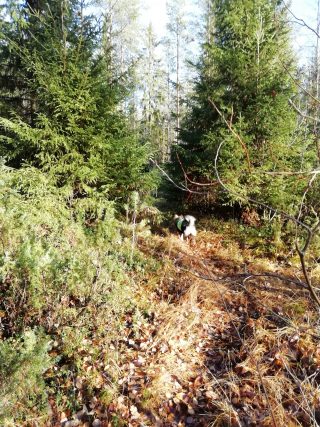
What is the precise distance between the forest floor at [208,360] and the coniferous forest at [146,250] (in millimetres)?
23

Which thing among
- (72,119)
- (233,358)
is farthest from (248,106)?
(233,358)

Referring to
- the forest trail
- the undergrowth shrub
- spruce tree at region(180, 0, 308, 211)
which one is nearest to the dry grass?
the forest trail

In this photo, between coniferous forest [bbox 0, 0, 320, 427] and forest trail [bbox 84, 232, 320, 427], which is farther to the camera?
forest trail [bbox 84, 232, 320, 427]

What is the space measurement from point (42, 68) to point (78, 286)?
440 centimetres

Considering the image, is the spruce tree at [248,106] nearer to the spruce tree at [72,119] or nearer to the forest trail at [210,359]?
the spruce tree at [72,119]

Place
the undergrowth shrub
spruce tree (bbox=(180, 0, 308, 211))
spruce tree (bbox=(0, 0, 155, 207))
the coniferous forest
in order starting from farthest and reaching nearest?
spruce tree (bbox=(180, 0, 308, 211))
spruce tree (bbox=(0, 0, 155, 207))
the undergrowth shrub
the coniferous forest

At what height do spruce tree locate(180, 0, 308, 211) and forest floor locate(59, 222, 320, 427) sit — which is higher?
spruce tree locate(180, 0, 308, 211)

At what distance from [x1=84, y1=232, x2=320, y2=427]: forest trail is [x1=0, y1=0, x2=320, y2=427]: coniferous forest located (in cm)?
2

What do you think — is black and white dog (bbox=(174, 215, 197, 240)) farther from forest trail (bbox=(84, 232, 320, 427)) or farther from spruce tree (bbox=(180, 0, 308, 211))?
forest trail (bbox=(84, 232, 320, 427))

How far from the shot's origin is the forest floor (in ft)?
9.54

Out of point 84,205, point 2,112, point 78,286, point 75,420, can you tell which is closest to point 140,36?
point 2,112

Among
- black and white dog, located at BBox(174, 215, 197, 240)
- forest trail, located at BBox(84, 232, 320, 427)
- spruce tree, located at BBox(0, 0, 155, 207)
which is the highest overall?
spruce tree, located at BBox(0, 0, 155, 207)

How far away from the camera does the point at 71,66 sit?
5.58m

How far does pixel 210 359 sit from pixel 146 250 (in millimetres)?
2696
